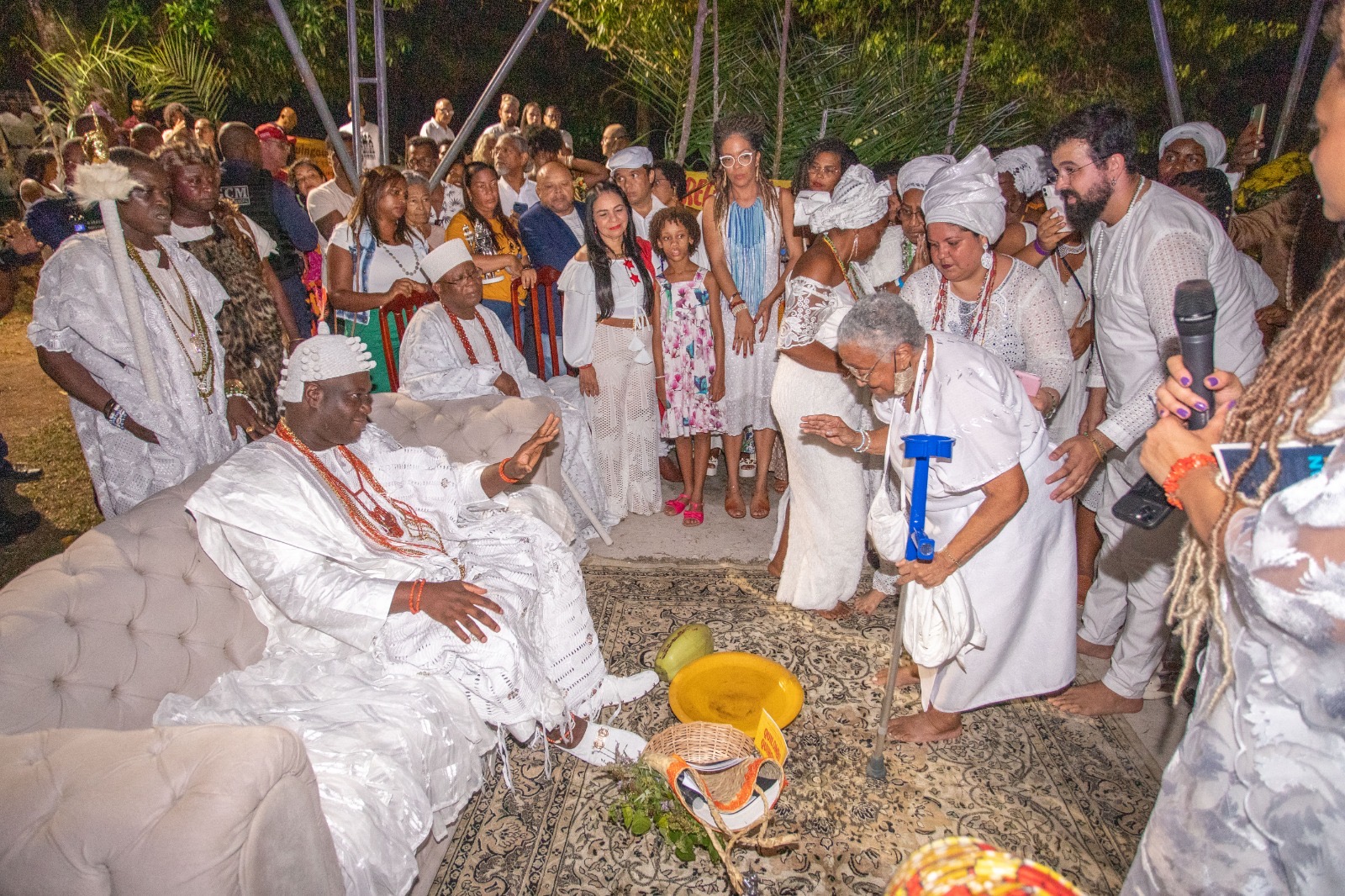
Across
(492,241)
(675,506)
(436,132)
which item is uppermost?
(436,132)

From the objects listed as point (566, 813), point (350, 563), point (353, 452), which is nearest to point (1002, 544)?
point (566, 813)

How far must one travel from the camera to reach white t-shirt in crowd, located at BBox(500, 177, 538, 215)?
6543mm

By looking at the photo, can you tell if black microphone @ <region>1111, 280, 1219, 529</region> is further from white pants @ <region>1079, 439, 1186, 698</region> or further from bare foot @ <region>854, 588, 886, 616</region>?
bare foot @ <region>854, 588, 886, 616</region>

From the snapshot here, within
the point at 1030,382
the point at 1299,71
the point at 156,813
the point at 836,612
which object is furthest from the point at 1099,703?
the point at 1299,71

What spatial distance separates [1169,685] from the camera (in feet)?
11.0

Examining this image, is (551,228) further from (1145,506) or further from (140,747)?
(1145,506)

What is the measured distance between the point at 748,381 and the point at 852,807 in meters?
2.74

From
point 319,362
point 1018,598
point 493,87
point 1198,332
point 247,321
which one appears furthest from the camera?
point 493,87

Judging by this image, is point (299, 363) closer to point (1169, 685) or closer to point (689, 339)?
point (689, 339)

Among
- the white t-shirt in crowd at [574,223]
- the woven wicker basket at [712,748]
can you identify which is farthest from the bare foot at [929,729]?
the white t-shirt in crowd at [574,223]

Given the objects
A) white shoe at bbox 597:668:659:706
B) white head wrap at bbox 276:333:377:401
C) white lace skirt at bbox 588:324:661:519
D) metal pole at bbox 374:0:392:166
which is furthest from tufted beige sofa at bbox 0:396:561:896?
metal pole at bbox 374:0:392:166

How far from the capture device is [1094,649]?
3.65 m

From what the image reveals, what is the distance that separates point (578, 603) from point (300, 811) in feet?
4.67

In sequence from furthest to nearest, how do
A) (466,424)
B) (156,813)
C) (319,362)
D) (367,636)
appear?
(466,424), (319,362), (367,636), (156,813)
